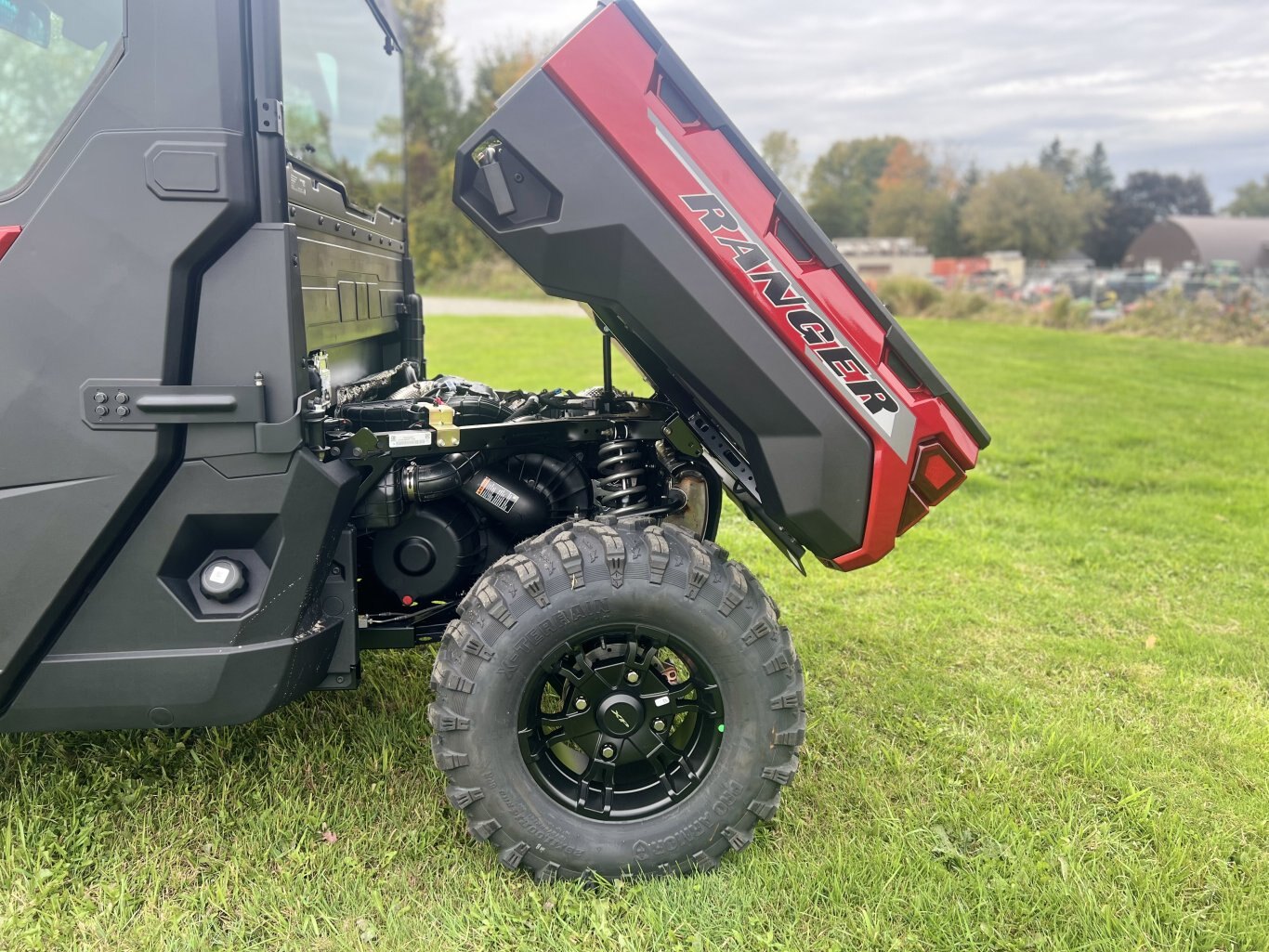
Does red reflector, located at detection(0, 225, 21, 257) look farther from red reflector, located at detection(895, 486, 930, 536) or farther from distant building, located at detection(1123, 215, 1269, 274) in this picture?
distant building, located at detection(1123, 215, 1269, 274)

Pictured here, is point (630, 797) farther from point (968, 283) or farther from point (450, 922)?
point (968, 283)

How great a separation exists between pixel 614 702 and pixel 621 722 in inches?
2.2

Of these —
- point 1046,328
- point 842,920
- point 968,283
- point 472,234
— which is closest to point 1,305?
point 842,920

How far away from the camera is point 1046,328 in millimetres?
20031

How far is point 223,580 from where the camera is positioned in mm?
2266

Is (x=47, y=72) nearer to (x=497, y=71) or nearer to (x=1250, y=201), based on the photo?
(x=497, y=71)

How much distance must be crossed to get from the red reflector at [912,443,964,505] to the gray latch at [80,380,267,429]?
170cm

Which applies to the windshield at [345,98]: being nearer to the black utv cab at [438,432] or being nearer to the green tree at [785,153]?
Result: the black utv cab at [438,432]

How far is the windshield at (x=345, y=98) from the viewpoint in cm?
294

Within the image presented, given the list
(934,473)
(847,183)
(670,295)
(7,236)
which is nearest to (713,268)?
(670,295)

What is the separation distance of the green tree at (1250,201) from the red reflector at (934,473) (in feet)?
287

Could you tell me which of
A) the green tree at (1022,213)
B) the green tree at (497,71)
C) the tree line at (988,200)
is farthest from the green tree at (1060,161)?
the green tree at (497,71)

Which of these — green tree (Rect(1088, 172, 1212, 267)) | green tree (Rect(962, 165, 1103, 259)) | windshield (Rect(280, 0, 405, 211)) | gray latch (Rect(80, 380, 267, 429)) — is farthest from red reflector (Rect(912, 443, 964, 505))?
green tree (Rect(1088, 172, 1212, 267))

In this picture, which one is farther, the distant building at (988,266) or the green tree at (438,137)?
the distant building at (988,266)
